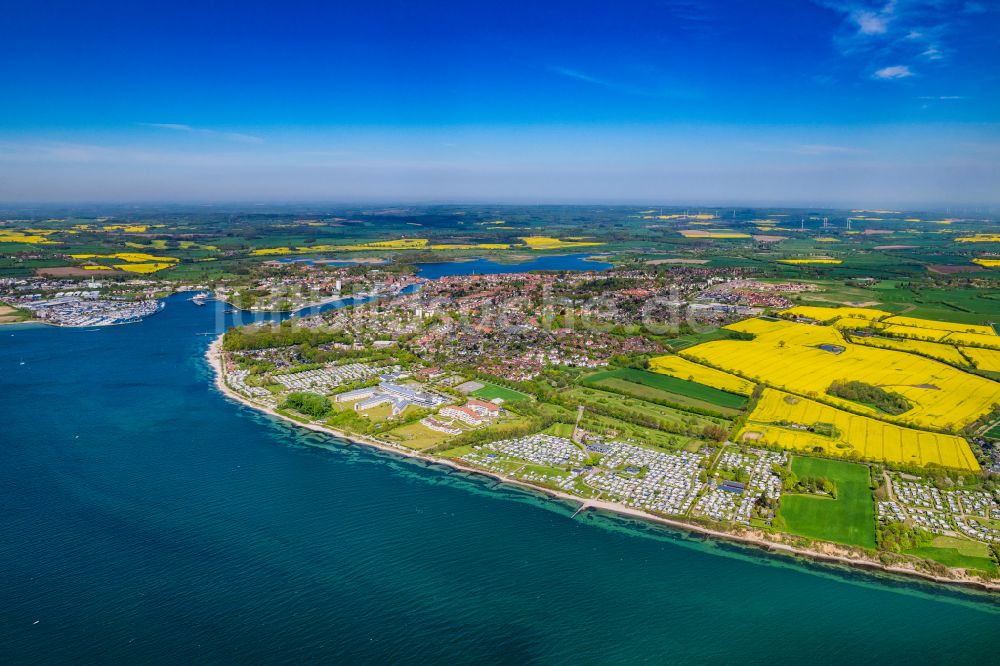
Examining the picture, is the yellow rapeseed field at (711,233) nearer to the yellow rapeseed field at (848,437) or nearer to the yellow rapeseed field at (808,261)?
the yellow rapeseed field at (808,261)

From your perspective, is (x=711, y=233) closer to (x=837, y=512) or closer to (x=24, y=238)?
(x=837, y=512)

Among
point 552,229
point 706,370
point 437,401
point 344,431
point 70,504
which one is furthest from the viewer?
point 552,229

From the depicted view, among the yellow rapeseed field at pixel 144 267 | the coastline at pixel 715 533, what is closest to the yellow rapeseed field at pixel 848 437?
the coastline at pixel 715 533

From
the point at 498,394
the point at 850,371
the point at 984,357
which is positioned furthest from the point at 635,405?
the point at 984,357

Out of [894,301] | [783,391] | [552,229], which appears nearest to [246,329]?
[783,391]

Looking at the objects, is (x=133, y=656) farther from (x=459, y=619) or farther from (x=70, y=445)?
(x=70, y=445)
